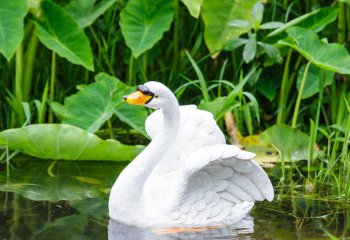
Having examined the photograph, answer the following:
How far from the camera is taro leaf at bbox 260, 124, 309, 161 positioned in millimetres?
6492

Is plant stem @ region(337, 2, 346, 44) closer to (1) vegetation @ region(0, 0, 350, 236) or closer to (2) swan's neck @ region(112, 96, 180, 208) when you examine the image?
(1) vegetation @ region(0, 0, 350, 236)

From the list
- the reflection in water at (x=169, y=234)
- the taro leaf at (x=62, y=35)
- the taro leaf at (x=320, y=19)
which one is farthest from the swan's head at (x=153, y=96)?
the taro leaf at (x=320, y=19)

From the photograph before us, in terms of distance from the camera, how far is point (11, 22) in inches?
244

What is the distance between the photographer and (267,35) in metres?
6.95

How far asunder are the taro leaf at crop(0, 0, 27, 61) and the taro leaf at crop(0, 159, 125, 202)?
0.80 meters

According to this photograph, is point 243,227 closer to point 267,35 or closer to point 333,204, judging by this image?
point 333,204

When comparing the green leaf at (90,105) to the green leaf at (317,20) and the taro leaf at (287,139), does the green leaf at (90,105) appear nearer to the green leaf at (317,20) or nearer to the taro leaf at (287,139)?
the taro leaf at (287,139)

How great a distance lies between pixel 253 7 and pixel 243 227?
2192 mm

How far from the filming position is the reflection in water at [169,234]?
4812mm

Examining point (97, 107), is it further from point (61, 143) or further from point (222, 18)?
point (222, 18)

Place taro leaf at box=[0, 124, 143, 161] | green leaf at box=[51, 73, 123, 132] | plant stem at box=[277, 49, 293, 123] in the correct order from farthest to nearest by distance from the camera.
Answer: plant stem at box=[277, 49, 293, 123], green leaf at box=[51, 73, 123, 132], taro leaf at box=[0, 124, 143, 161]

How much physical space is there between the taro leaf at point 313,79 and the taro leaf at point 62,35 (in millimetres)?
1560

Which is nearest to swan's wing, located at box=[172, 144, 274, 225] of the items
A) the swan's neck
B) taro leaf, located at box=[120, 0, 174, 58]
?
the swan's neck

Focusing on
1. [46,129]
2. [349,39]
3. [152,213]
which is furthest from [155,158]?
[349,39]
